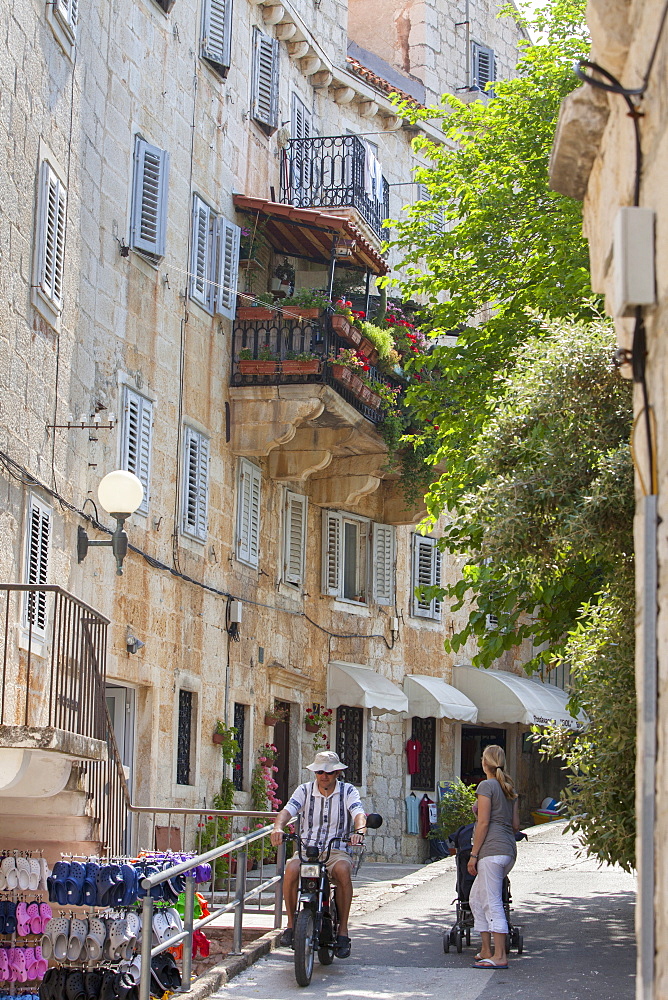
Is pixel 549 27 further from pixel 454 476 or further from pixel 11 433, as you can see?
pixel 11 433

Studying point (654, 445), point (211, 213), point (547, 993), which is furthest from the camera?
point (211, 213)

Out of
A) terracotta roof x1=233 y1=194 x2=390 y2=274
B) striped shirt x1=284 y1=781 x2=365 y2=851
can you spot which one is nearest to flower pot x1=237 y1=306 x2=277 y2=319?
terracotta roof x1=233 y1=194 x2=390 y2=274

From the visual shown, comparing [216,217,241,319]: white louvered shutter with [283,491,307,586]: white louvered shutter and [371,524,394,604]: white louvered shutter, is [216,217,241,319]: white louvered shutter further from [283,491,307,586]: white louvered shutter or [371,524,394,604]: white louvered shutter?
[371,524,394,604]: white louvered shutter

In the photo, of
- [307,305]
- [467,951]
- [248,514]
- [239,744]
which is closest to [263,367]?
[307,305]

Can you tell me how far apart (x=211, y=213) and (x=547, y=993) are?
1310 cm

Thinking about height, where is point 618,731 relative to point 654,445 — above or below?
below

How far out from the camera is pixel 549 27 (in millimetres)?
14992

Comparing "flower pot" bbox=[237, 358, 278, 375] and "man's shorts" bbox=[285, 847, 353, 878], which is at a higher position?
"flower pot" bbox=[237, 358, 278, 375]

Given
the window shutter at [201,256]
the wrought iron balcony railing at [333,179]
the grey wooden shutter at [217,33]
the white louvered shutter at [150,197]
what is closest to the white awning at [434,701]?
the wrought iron balcony railing at [333,179]

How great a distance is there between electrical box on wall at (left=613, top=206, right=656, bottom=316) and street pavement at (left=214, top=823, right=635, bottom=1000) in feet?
14.8

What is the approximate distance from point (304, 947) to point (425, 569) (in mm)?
17110

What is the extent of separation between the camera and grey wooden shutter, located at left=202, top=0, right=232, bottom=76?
1948cm

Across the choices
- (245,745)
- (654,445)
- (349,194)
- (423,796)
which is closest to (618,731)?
(654,445)

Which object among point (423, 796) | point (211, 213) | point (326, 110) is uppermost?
point (326, 110)
